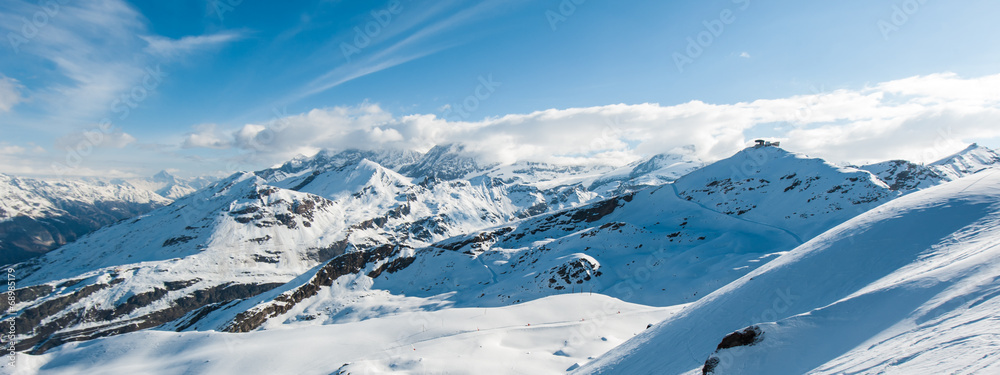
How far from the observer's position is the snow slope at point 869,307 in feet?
33.0

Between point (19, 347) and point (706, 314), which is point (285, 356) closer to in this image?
point (706, 314)

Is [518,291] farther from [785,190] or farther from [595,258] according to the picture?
[785,190]

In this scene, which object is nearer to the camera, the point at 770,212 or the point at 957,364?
the point at 957,364

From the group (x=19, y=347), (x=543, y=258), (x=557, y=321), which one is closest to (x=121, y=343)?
(x=557, y=321)

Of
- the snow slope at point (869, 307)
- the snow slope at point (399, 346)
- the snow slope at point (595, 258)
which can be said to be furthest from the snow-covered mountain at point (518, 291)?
the snow slope at point (869, 307)

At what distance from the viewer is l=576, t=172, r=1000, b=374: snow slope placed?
33.0ft

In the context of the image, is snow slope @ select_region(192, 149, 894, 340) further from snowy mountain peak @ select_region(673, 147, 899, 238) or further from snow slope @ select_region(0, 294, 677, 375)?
snow slope @ select_region(0, 294, 677, 375)

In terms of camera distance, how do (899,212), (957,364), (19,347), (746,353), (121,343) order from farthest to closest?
(19,347) → (121,343) → (899,212) → (746,353) → (957,364)

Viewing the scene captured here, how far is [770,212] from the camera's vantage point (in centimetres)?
8494

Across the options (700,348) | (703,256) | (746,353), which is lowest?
(703,256)

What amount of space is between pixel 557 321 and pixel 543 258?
165ft

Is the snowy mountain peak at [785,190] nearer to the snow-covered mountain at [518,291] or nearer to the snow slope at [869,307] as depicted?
the snow-covered mountain at [518,291]

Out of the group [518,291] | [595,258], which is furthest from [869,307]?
[595,258]

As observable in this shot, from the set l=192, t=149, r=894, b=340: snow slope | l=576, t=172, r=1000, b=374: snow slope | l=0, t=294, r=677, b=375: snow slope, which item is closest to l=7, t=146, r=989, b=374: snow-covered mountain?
l=0, t=294, r=677, b=375: snow slope
